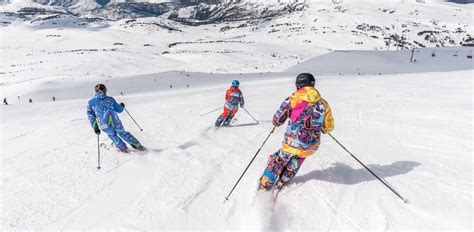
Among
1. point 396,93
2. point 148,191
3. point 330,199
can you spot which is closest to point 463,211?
point 330,199

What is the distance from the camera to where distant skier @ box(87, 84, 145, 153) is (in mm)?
6336

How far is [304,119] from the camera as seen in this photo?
4281mm

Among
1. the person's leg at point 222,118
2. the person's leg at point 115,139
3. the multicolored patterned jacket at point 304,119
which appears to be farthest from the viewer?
the person's leg at point 222,118

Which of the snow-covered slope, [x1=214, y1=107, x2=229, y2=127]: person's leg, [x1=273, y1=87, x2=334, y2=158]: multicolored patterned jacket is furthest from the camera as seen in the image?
[x1=214, y1=107, x2=229, y2=127]: person's leg

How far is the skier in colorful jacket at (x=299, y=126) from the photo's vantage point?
423 centimetres

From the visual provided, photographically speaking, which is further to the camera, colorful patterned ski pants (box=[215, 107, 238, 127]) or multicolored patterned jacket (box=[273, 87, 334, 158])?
colorful patterned ski pants (box=[215, 107, 238, 127])

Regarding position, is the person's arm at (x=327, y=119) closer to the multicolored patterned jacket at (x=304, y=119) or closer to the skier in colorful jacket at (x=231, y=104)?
the multicolored patterned jacket at (x=304, y=119)

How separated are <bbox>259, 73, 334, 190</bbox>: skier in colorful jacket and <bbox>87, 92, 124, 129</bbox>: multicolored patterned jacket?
12.6ft

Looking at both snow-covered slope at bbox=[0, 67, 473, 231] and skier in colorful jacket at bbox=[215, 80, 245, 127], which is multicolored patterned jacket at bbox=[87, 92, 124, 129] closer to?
snow-covered slope at bbox=[0, 67, 473, 231]

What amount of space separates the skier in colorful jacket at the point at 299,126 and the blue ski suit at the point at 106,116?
3.66m

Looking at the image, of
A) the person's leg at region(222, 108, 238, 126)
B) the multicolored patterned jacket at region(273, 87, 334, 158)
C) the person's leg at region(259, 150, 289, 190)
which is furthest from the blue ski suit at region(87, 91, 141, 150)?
the multicolored patterned jacket at region(273, 87, 334, 158)

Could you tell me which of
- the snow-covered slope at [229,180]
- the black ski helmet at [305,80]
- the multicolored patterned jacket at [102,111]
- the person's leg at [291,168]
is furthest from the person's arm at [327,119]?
the multicolored patterned jacket at [102,111]

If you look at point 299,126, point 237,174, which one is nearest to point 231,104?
point 237,174

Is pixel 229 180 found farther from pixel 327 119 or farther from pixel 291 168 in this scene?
pixel 327 119
